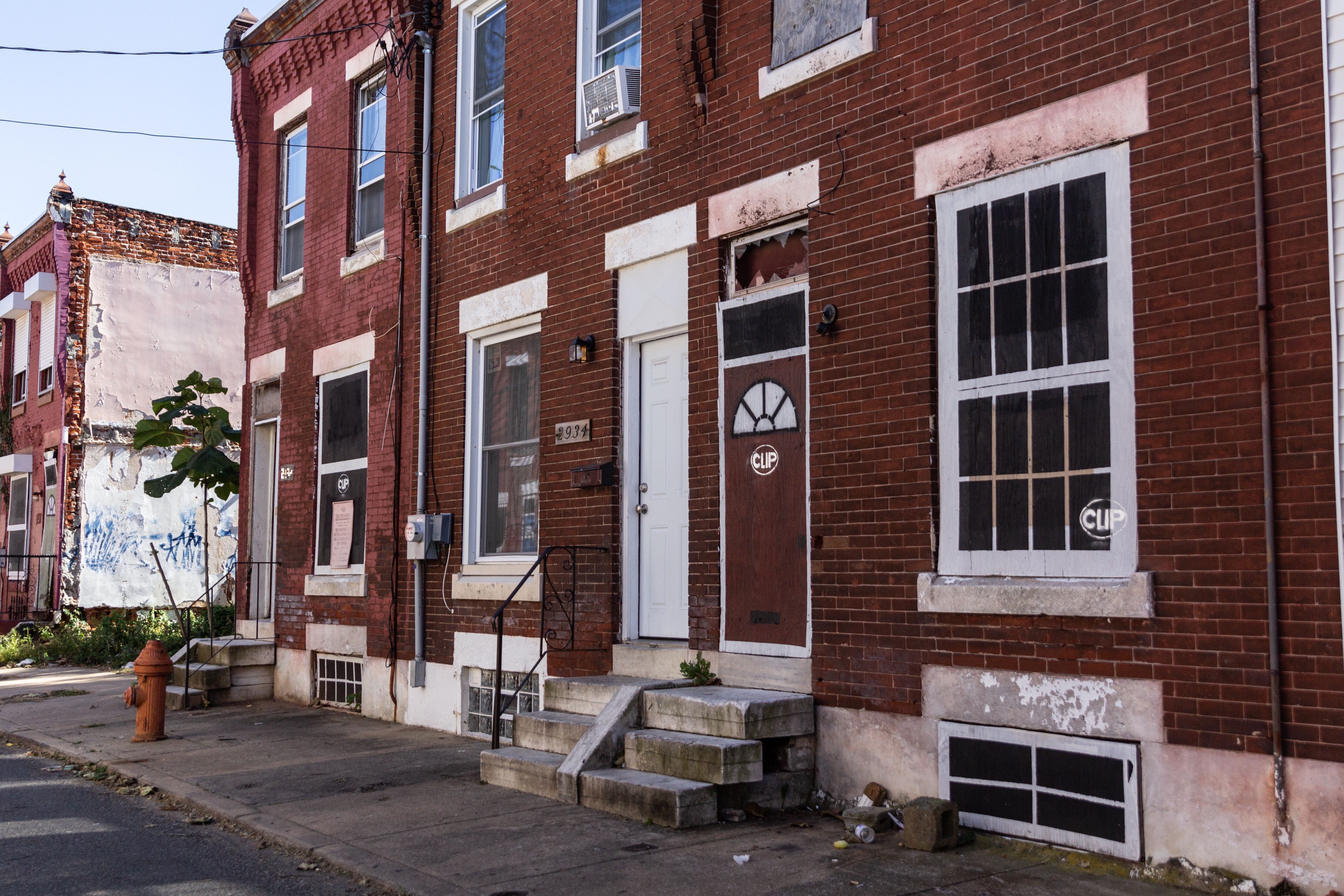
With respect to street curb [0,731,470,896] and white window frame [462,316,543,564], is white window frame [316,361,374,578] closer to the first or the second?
white window frame [462,316,543,564]

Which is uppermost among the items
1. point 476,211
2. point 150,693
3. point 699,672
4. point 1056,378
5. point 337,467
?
point 476,211

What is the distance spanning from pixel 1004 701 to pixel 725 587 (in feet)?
7.61

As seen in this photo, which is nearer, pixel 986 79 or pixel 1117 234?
pixel 1117 234

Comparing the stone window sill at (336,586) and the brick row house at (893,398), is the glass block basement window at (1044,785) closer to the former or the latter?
the brick row house at (893,398)

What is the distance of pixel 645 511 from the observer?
353 inches

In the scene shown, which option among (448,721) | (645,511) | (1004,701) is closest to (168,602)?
(448,721)

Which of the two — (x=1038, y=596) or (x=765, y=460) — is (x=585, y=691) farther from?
(x=1038, y=596)

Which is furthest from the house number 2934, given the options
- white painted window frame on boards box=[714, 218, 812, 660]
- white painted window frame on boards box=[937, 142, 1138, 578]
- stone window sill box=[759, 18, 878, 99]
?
white painted window frame on boards box=[937, 142, 1138, 578]

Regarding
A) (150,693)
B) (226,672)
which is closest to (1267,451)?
(150,693)

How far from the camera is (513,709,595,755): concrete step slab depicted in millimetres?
7934

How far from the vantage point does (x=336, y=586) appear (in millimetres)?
12484

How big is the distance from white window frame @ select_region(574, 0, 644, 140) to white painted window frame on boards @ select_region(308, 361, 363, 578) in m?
4.02

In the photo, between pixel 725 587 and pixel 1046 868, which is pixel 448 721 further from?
pixel 1046 868

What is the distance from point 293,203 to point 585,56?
595 cm
